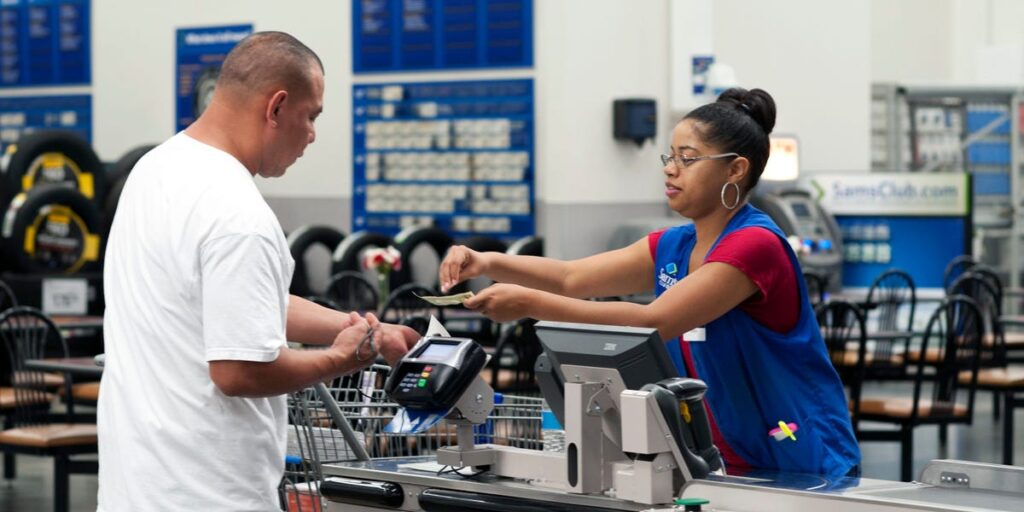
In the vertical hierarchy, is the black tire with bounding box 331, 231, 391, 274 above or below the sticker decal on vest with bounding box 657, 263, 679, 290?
below

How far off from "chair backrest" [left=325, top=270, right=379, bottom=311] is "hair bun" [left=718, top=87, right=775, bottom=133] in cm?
604

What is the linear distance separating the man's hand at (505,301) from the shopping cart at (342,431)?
12.0 inches

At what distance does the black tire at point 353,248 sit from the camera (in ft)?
35.0

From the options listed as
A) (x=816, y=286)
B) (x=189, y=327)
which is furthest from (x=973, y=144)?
(x=189, y=327)

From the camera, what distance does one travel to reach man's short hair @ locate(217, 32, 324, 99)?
102 inches

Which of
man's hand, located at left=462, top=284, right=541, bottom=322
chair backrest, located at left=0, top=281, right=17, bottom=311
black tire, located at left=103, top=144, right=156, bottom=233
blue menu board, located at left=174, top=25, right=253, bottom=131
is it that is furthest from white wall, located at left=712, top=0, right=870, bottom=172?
man's hand, located at left=462, top=284, right=541, bottom=322

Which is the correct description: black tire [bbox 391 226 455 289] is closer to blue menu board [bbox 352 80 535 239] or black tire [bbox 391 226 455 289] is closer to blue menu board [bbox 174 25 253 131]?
blue menu board [bbox 352 80 535 239]

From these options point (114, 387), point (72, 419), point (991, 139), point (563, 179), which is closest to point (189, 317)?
point (114, 387)

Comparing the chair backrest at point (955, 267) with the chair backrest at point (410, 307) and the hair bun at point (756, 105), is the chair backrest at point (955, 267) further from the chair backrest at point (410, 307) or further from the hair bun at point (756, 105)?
the hair bun at point (756, 105)

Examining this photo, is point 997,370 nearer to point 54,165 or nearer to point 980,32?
point 54,165

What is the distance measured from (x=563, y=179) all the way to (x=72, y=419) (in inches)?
170

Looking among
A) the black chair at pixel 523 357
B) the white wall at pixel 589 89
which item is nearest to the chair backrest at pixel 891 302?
the white wall at pixel 589 89

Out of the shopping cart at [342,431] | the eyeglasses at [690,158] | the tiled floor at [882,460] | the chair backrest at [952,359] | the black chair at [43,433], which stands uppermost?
the eyeglasses at [690,158]

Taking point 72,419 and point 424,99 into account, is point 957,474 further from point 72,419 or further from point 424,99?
point 424,99
